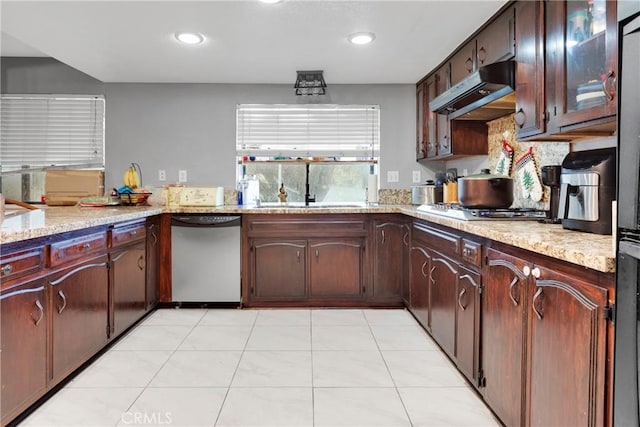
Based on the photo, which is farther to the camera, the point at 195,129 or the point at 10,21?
the point at 195,129

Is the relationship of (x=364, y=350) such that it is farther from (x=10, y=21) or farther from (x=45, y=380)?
(x=10, y=21)

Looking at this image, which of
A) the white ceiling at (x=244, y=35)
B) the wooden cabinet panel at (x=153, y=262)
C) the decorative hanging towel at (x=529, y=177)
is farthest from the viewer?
the wooden cabinet panel at (x=153, y=262)

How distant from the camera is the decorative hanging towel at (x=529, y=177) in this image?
2.50 m

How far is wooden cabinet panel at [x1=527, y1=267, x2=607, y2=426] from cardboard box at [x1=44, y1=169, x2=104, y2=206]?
12.5 ft

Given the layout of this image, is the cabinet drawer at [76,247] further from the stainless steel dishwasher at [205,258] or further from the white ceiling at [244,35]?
the white ceiling at [244,35]

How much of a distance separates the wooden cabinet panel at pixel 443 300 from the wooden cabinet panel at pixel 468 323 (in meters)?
0.07

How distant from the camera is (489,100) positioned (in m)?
2.37

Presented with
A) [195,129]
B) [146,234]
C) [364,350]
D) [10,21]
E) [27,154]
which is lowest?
[364,350]

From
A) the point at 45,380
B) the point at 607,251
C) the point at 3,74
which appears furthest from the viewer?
the point at 3,74

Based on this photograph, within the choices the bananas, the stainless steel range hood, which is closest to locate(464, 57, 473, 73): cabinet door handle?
the stainless steel range hood

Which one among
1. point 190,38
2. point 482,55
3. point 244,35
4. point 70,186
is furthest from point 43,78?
point 482,55

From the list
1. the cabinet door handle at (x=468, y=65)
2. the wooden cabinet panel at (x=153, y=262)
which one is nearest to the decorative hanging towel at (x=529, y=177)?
the cabinet door handle at (x=468, y=65)

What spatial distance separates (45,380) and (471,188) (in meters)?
2.34

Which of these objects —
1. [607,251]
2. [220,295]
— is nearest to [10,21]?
[220,295]
